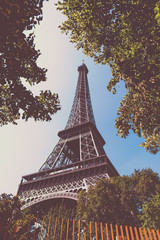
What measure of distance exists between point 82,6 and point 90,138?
28.9 m

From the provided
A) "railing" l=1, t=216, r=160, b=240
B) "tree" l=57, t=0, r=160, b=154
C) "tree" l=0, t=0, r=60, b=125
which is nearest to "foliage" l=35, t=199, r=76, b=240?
"railing" l=1, t=216, r=160, b=240

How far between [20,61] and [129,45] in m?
5.01

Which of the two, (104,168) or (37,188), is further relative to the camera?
(37,188)

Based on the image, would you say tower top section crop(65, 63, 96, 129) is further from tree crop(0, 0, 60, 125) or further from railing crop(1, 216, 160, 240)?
tree crop(0, 0, 60, 125)

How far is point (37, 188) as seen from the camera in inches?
1101

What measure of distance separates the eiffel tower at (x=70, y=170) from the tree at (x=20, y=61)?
17.6m

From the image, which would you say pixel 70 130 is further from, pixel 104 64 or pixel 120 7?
pixel 120 7

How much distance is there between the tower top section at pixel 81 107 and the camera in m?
45.3

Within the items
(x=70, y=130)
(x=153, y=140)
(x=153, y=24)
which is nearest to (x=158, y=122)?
(x=153, y=140)

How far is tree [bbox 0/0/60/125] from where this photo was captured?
15.7 ft

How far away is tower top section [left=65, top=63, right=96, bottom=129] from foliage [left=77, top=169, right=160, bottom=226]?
2261 cm

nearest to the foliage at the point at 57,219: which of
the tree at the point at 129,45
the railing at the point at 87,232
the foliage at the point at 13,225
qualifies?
the railing at the point at 87,232

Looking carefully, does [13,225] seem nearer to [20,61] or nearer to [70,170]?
[20,61]

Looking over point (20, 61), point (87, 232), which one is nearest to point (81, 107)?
point (87, 232)
